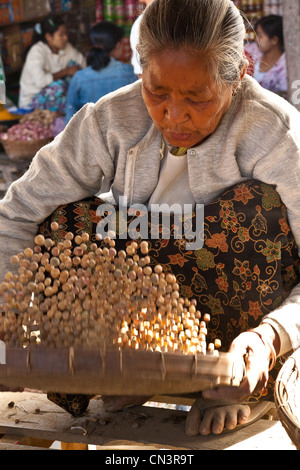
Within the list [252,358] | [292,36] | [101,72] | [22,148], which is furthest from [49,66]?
[252,358]

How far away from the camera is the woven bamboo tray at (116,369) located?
1157mm

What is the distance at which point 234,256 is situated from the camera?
155 cm

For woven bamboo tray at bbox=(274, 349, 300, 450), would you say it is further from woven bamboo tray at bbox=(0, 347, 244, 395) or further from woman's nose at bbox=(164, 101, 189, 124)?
woman's nose at bbox=(164, 101, 189, 124)

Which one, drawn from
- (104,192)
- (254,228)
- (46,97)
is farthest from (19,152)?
(254,228)

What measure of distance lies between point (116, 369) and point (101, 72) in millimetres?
2937

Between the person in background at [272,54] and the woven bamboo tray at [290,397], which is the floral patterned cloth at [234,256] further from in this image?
the person in background at [272,54]

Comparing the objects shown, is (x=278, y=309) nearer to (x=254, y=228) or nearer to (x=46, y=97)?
(x=254, y=228)

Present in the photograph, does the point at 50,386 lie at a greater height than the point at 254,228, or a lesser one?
lesser

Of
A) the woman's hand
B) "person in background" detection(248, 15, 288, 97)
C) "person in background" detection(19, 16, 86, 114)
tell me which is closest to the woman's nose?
the woman's hand

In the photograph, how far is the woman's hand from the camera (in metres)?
1.25

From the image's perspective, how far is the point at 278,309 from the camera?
1475 mm

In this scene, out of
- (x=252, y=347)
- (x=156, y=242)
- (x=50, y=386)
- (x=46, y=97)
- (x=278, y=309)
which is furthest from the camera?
(x=46, y=97)

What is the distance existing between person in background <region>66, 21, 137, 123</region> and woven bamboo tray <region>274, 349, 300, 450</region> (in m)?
2.02
